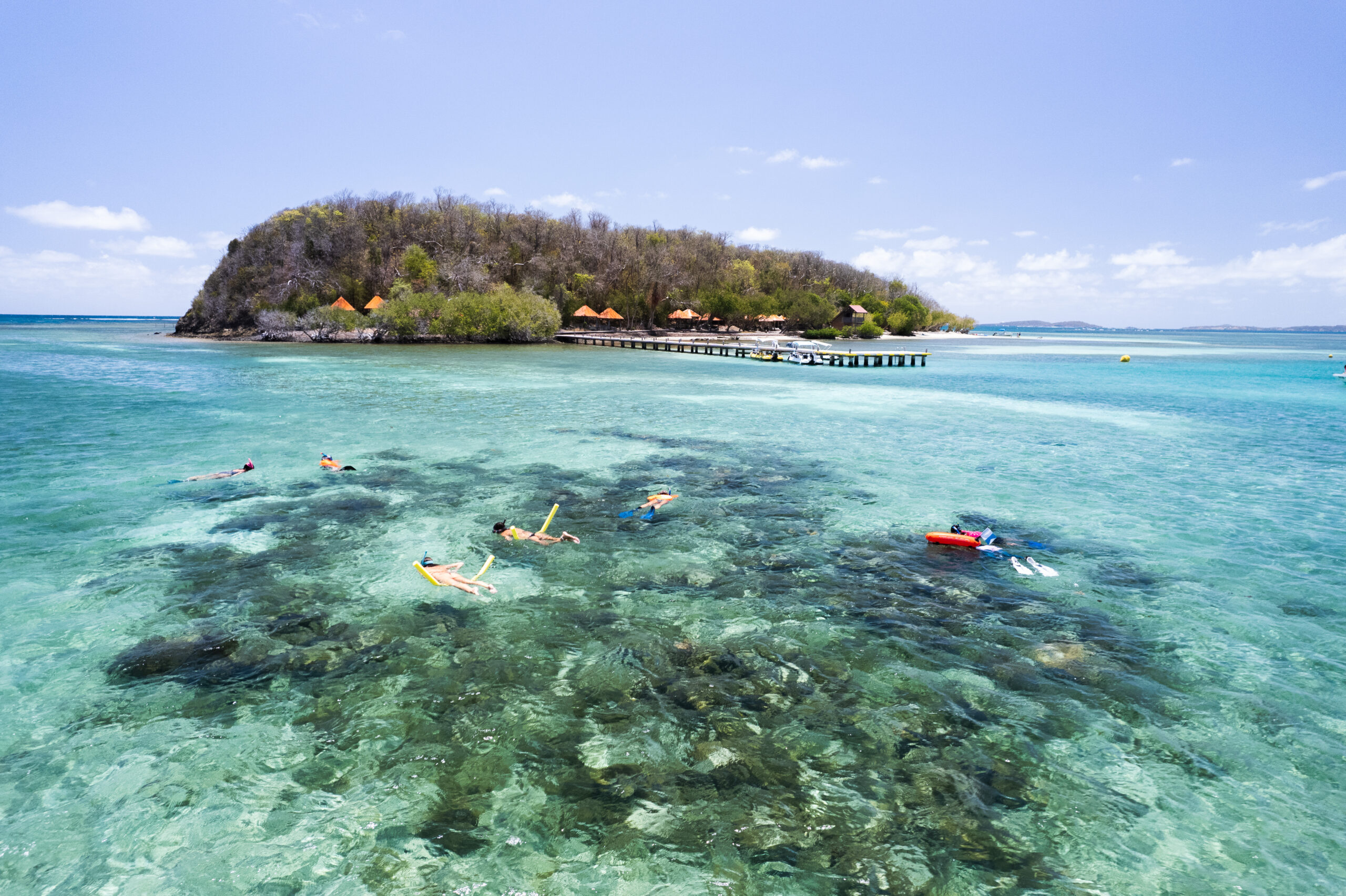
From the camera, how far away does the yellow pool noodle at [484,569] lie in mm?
9422

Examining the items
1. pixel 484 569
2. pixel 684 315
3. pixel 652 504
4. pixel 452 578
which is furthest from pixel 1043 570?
pixel 684 315

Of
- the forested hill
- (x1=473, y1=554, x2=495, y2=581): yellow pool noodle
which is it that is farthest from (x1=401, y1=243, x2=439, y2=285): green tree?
(x1=473, y1=554, x2=495, y2=581): yellow pool noodle

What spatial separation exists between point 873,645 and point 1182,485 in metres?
13.4

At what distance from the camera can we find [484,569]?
375 inches

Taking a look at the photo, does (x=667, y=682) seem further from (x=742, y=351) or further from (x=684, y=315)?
(x=684, y=315)

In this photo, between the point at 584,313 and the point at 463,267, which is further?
the point at 584,313

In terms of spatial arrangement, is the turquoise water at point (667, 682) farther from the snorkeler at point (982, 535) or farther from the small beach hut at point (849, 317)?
the small beach hut at point (849, 317)

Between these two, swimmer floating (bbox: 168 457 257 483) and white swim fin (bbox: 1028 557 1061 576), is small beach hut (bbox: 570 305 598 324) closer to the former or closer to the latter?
swimmer floating (bbox: 168 457 257 483)

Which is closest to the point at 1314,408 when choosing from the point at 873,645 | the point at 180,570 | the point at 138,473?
the point at 873,645

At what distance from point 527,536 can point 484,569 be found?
1.91 m

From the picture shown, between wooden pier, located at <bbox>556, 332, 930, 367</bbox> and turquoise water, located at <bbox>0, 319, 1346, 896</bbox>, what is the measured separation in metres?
41.3

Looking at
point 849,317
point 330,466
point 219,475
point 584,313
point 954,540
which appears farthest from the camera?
point 849,317

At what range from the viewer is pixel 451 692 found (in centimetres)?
672

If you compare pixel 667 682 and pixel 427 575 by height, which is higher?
pixel 427 575
